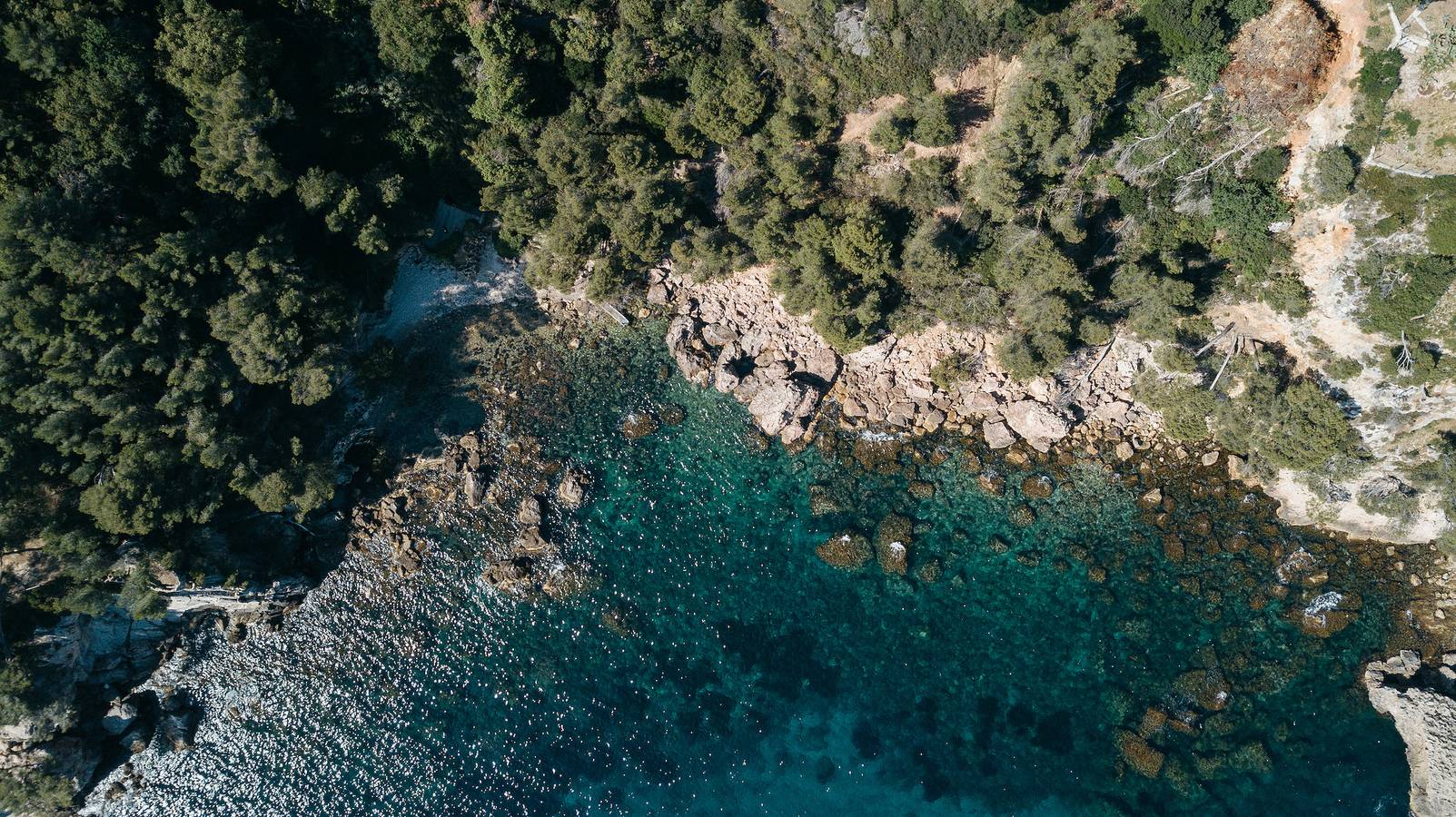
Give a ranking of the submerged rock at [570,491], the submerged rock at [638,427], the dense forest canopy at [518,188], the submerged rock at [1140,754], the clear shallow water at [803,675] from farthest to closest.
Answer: the submerged rock at [638,427]
the submerged rock at [570,491]
the clear shallow water at [803,675]
the submerged rock at [1140,754]
the dense forest canopy at [518,188]

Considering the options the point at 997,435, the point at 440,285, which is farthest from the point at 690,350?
the point at 997,435

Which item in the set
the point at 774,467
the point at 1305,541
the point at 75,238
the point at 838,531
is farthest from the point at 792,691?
the point at 75,238

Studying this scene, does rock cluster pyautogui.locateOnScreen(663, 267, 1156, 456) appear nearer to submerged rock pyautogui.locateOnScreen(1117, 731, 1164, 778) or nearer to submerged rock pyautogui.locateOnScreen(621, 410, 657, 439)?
submerged rock pyautogui.locateOnScreen(621, 410, 657, 439)

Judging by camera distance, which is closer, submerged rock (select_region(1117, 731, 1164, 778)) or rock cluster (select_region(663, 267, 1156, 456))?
submerged rock (select_region(1117, 731, 1164, 778))

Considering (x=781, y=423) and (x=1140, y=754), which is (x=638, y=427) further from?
(x=1140, y=754)

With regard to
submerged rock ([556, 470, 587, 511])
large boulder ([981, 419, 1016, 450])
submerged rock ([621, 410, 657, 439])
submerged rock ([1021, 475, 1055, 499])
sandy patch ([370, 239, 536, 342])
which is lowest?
submerged rock ([556, 470, 587, 511])

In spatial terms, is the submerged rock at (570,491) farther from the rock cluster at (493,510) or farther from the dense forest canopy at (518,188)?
the dense forest canopy at (518,188)

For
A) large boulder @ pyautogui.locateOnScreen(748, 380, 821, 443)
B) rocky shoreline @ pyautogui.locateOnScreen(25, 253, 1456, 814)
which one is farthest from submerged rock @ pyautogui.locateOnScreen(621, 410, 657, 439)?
large boulder @ pyautogui.locateOnScreen(748, 380, 821, 443)

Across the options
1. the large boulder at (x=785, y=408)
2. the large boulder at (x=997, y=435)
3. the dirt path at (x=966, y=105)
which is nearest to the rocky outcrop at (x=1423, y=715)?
the large boulder at (x=997, y=435)
